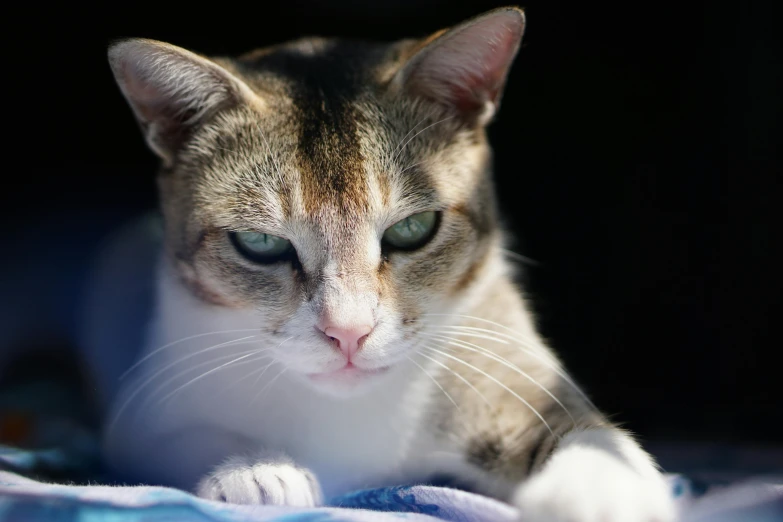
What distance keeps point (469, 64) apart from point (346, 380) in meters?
0.84

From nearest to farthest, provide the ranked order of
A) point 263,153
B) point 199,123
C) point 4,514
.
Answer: point 4,514
point 263,153
point 199,123

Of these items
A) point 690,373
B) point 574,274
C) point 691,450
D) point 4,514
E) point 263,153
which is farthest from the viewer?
point 574,274

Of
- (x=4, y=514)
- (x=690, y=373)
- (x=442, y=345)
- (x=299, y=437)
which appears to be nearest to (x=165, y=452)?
(x=299, y=437)

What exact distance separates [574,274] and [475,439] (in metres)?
1.27

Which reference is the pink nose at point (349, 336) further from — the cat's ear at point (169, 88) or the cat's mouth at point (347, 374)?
the cat's ear at point (169, 88)

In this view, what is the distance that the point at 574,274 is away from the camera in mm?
2996

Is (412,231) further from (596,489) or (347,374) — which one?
(596,489)

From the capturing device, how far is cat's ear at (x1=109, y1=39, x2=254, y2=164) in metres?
1.76

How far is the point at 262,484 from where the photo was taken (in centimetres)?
160

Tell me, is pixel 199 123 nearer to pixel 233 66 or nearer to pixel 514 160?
pixel 233 66

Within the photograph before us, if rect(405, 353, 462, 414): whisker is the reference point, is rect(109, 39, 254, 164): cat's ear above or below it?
above

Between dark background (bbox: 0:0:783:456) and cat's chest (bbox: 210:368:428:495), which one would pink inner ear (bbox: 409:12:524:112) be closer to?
cat's chest (bbox: 210:368:428:495)

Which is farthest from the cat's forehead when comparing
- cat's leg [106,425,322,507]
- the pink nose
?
cat's leg [106,425,322,507]

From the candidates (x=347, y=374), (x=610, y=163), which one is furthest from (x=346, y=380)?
(x=610, y=163)
